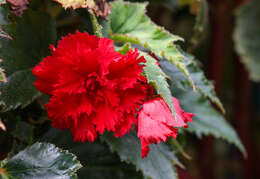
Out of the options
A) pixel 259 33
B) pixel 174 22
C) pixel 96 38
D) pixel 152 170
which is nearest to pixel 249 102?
pixel 259 33

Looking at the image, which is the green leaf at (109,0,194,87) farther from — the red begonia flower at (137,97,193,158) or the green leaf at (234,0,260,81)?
the green leaf at (234,0,260,81)

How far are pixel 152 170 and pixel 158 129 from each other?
0.37ft

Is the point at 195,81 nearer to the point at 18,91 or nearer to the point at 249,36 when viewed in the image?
the point at 18,91

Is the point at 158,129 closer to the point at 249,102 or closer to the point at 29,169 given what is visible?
the point at 29,169

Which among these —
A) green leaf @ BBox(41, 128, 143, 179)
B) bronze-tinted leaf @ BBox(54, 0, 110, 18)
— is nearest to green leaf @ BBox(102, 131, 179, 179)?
green leaf @ BBox(41, 128, 143, 179)

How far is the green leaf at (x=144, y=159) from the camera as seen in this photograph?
0.38 m

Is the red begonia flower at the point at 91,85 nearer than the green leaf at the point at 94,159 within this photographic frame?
Yes

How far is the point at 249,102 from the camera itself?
1.28m

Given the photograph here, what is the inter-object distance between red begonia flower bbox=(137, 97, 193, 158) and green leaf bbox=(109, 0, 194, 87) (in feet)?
0.21

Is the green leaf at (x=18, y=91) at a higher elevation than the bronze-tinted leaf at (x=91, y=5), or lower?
lower

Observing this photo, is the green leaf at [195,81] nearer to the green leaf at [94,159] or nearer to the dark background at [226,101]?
the green leaf at [94,159]

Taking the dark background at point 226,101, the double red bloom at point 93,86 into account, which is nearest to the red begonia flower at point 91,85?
the double red bloom at point 93,86

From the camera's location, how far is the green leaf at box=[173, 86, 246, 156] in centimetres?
51

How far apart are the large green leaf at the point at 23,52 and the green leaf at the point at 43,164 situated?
0.17ft
